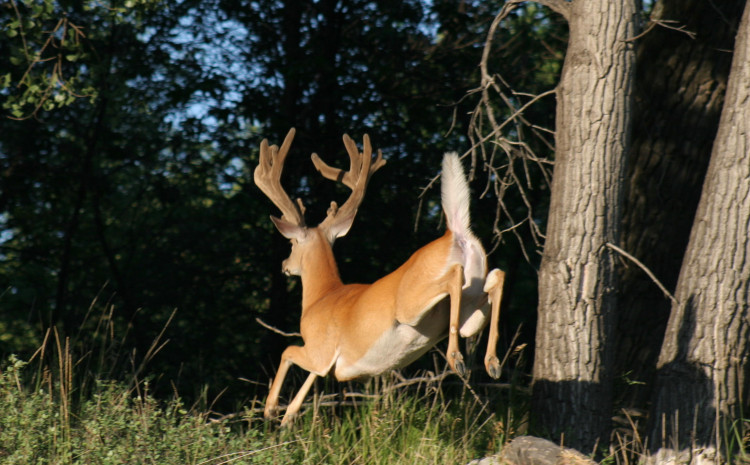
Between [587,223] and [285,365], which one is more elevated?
[587,223]

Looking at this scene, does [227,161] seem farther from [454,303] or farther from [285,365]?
[454,303]

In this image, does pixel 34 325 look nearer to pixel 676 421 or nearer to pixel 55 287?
pixel 55 287

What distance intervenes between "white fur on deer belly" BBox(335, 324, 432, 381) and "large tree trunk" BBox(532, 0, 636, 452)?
3.13ft

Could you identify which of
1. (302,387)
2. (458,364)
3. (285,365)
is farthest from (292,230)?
(458,364)

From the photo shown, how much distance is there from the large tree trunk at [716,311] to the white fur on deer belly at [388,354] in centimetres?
149

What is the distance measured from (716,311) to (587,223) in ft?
2.82

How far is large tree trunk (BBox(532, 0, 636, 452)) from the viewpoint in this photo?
4875 millimetres

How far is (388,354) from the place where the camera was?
14.6 feet

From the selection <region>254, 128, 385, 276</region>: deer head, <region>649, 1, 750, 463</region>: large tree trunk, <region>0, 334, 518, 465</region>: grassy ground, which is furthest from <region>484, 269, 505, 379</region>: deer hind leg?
<region>254, 128, 385, 276</region>: deer head

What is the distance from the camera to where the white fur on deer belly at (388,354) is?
4.30 m

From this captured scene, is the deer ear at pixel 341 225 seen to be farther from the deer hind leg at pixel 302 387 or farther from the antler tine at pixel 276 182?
the deer hind leg at pixel 302 387

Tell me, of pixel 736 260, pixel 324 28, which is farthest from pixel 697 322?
pixel 324 28

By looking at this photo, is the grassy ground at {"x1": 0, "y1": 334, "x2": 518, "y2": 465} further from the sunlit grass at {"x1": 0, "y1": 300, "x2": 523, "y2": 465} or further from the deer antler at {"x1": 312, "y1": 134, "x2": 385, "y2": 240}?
the deer antler at {"x1": 312, "y1": 134, "x2": 385, "y2": 240}

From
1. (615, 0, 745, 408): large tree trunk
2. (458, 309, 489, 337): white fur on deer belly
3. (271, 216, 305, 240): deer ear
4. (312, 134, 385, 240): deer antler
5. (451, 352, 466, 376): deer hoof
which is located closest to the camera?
(451, 352, 466, 376): deer hoof
